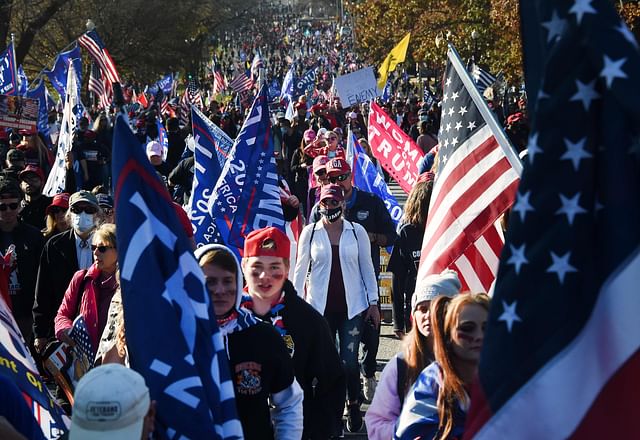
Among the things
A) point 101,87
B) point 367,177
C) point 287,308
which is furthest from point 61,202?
point 101,87

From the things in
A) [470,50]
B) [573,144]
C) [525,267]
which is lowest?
[525,267]

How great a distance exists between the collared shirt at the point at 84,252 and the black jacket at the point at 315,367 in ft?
7.82

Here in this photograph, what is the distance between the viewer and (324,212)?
775cm

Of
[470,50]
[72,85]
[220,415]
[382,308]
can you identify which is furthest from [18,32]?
[220,415]

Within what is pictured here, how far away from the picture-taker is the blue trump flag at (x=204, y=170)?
8.19 m

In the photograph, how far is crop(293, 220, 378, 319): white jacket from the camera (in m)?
7.67

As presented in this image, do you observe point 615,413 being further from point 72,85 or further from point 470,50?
point 470,50

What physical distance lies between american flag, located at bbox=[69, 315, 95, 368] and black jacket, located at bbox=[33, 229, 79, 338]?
1212mm

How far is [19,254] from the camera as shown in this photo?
7.74 m

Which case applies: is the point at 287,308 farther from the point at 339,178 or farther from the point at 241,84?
the point at 241,84

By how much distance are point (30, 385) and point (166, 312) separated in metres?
0.73

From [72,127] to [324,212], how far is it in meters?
7.88

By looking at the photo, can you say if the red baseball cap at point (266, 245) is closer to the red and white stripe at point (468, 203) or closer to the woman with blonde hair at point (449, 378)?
the red and white stripe at point (468, 203)

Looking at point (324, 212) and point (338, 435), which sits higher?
point (324, 212)
